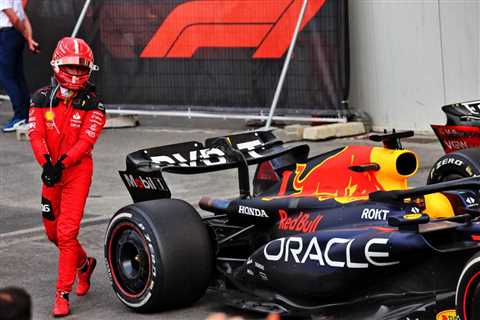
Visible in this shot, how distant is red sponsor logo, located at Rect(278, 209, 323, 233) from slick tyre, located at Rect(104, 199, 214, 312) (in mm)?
457

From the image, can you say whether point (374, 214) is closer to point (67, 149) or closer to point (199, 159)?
point (199, 159)

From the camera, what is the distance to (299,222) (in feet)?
22.0

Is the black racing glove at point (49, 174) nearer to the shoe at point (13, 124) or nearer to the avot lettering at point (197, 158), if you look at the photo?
the avot lettering at point (197, 158)

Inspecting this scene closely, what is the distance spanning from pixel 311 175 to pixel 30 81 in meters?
8.86

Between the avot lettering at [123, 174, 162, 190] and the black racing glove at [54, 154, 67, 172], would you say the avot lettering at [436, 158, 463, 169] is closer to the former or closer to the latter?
the avot lettering at [123, 174, 162, 190]

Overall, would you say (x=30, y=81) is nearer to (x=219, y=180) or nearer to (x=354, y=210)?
(x=219, y=180)

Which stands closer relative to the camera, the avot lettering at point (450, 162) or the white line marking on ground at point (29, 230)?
the avot lettering at point (450, 162)

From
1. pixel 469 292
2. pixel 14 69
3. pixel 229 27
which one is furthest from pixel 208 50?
pixel 469 292

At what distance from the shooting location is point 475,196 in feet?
21.4

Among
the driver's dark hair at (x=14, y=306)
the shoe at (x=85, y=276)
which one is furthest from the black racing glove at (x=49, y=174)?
the driver's dark hair at (x=14, y=306)

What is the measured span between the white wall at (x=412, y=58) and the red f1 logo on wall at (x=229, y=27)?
2.46ft

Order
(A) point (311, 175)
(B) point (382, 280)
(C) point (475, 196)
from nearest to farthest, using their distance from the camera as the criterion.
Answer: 1. (B) point (382, 280)
2. (C) point (475, 196)
3. (A) point (311, 175)

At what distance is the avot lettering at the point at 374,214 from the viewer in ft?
20.6

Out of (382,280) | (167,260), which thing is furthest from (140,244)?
(382,280)
